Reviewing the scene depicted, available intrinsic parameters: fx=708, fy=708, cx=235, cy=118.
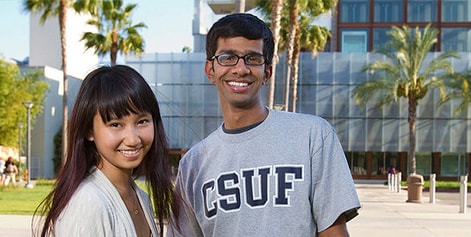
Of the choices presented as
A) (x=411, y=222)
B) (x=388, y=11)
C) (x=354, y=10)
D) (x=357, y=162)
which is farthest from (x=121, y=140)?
(x=354, y=10)

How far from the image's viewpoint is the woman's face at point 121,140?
8.80 feet

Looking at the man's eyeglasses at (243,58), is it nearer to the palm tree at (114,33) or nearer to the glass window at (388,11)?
the palm tree at (114,33)

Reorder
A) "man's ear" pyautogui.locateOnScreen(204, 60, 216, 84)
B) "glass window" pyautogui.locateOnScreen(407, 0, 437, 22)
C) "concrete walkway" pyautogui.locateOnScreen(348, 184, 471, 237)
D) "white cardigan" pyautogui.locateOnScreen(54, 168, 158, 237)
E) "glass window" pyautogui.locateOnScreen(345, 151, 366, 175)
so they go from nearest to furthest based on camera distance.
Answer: "white cardigan" pyautogui.locateOnScreen(54, 168, 158, 237) < "man's ear" pyautogui.locateOnScreen(204, 60, 216, 84) < "concrete walkway" pyautogui.locateOnScreen(348, 184, 471, 237) < "glass window" pyautogui.locateOnScreen(345, 151, 366, 175) < "glass window" pyautogui.locateOnScreen(407, 0, 437, 22)

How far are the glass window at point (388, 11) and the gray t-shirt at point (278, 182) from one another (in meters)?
48.4

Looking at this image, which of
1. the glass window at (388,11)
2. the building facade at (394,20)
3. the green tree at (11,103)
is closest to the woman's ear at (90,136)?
the green tree at (11,103)

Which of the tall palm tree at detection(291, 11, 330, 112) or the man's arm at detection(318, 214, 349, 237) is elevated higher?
the tall palm tree at detection(291, 11, 330, 112)

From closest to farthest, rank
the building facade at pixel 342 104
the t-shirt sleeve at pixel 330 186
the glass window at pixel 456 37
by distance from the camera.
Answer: the t-shirt sleeve at pixel 330 186, the building facade at pixel 342 104, the glass window at pixel 456 37

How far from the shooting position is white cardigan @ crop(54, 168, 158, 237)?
2.40 meters

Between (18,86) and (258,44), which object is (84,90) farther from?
(18,86)

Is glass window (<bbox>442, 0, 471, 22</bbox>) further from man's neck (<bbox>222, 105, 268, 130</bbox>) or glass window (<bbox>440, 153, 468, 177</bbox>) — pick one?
man's neck (<bbox>222, 105, 268, 130</bbox>)

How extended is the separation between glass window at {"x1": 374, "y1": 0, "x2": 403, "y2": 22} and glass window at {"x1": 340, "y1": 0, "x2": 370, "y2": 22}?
0.75m

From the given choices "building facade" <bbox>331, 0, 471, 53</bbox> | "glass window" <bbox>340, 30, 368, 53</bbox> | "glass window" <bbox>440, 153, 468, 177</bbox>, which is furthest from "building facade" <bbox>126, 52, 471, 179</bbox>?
"glass window" <bbox>340, 30, 368, 53</bbox>

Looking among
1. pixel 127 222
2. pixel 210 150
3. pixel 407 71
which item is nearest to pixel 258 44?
pixel 210 150

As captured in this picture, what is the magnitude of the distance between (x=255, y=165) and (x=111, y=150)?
592 millimetres
